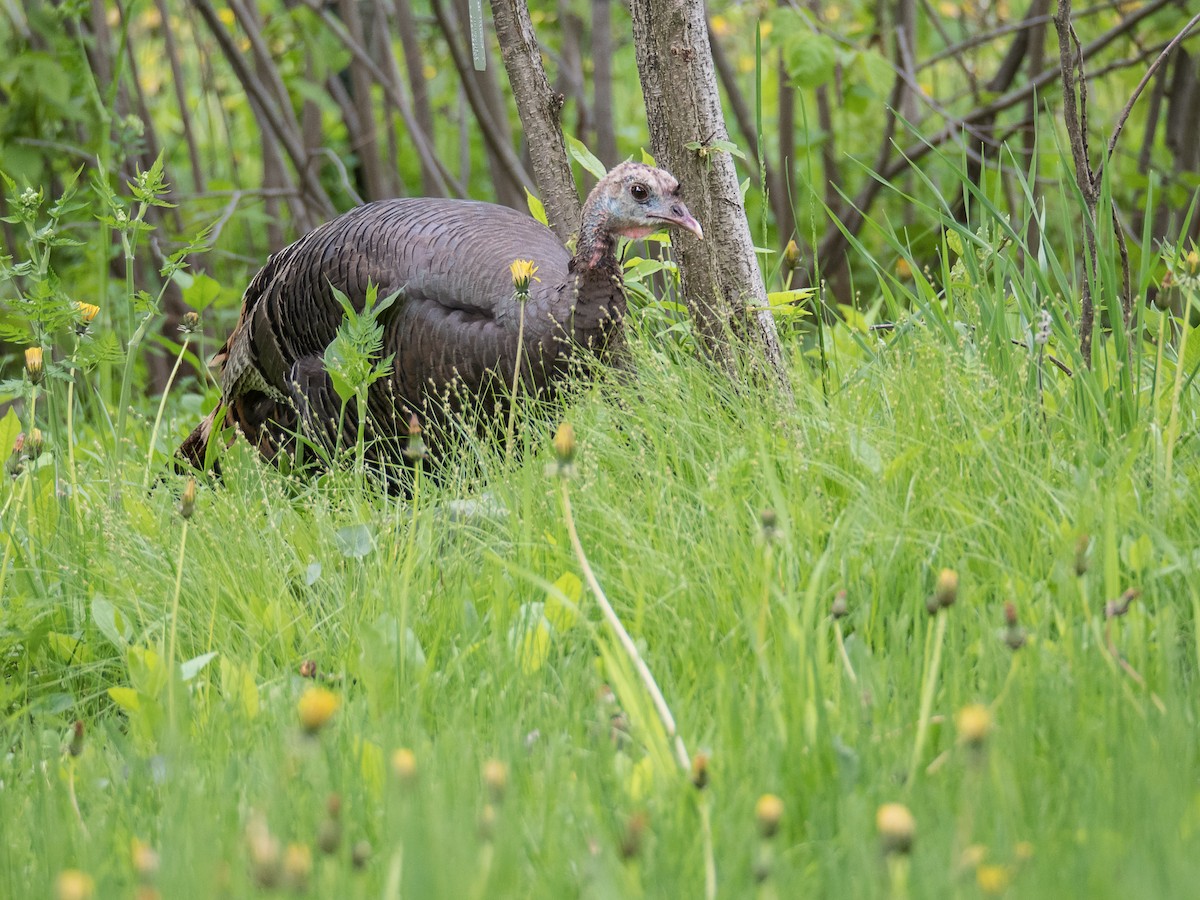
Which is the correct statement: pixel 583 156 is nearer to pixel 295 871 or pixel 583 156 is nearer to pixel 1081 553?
pixel 1081 553

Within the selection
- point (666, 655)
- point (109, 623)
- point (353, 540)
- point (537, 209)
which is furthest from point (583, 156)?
point (666, 655)

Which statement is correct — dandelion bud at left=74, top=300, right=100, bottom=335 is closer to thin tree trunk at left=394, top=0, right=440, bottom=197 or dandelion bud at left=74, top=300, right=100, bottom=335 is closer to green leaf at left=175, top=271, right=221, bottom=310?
green leaf at left=175, top=271, right=221, bottom=310

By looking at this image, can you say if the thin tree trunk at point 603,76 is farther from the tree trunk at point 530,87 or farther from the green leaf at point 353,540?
the green leaf at point 353,540

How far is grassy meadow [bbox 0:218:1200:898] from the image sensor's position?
1.39m

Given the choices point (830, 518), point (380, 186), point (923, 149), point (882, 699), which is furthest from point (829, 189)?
point (882, 699)

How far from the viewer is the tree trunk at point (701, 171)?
2.98 meters

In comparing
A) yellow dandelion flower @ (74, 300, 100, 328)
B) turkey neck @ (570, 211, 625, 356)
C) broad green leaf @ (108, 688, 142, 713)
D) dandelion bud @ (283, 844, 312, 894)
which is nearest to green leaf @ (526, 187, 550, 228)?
turkey neck @ (570, 211, 625, 356)

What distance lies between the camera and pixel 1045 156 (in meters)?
6.73

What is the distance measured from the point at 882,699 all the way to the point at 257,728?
2.82 ft

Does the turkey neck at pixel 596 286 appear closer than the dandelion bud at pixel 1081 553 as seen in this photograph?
No

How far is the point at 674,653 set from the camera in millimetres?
2018

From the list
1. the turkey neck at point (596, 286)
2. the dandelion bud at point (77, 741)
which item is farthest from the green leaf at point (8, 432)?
the dandelion bud at point (77, 741)

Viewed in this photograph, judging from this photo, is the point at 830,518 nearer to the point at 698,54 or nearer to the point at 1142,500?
the point at 1142,500

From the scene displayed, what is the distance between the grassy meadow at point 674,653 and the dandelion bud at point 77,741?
0.07 ft
